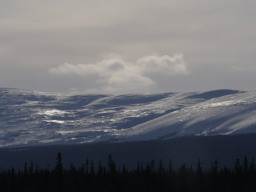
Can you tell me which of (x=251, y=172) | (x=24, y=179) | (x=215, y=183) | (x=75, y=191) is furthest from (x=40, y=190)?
(x=251, y=172)

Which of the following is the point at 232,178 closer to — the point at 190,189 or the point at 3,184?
the point at 190,189

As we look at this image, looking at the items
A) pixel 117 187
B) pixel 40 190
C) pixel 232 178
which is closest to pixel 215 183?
pixel 232 178

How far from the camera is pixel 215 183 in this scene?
7057 inches

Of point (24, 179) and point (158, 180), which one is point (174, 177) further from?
point (24, 179)

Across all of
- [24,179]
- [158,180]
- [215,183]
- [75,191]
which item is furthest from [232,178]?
[24,179]

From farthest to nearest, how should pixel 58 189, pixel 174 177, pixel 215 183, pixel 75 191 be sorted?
pixel 174 177
pixel 215 183
pixel 75 191
pixel 58 189

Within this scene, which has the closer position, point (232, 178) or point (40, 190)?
point (40, 190)

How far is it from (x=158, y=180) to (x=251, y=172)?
2537 centimetres

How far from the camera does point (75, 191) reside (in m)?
166

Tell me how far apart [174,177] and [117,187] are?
3796 centimetres

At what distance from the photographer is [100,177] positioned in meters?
200

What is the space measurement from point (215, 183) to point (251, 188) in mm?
12444

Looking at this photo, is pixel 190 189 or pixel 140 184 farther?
pixel 140 184

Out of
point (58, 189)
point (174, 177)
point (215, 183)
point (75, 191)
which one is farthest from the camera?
point (174, 177)
